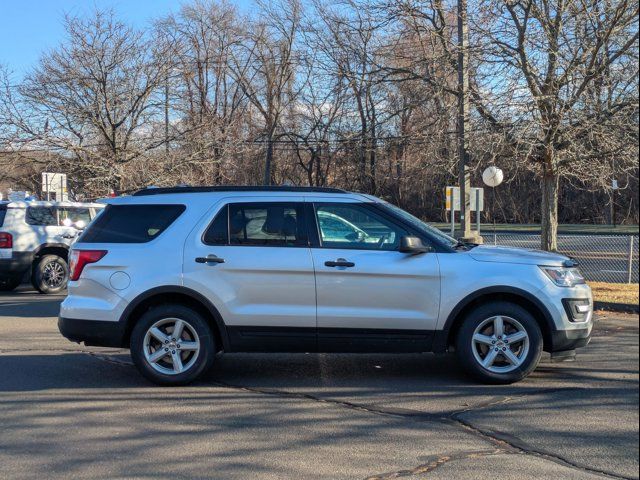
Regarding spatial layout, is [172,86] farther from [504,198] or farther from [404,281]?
[504,198]

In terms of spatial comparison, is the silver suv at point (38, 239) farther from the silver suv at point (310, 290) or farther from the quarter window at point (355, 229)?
the quarter window at point (355, 229)

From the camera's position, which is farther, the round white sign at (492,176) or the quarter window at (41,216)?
the round white sign at (492,176)

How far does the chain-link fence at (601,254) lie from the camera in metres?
16.0

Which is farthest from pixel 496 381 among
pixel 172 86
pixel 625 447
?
pixel 172 86

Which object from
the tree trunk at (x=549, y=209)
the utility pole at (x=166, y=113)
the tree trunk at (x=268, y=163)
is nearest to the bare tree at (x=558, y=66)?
the tree trunk at (x=549, y=209)

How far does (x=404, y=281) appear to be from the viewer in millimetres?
6430

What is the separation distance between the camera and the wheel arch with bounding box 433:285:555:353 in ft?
21.1

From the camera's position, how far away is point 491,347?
21.4 feet

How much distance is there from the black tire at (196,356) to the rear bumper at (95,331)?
153 millimetres

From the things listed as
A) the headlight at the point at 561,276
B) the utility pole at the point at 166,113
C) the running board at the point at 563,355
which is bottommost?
the running board at the point at 563,355

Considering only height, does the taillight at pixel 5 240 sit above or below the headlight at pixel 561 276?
above

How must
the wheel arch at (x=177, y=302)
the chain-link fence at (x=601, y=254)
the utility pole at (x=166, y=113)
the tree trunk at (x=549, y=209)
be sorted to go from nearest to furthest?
the wheel arch at (x=177, y=302) < the tree trunk at (x=549, y=209) < the chain-link fence at (x=601, y=254) < the utility pole at (x=166, y=113)

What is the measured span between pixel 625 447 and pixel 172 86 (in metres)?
19.7

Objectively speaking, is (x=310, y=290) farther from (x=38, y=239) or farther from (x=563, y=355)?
(x=38, y=239)
